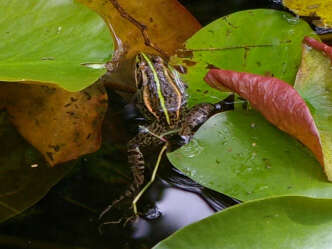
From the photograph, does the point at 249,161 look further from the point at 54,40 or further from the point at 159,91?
the point at 54,40

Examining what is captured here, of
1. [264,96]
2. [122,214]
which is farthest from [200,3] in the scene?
[122,214]

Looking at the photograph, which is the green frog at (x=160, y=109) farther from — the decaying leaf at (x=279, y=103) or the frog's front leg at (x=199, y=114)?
the decaying leaf at (x=279, y=103)

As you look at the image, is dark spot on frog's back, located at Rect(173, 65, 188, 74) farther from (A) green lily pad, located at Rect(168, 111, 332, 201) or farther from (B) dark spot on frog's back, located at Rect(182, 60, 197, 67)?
(A) green lily pad, located at Rect(168, 111, 332, 201)

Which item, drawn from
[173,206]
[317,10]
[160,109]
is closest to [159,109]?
[160,109]

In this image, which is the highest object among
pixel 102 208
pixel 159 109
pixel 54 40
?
pixel 54 40

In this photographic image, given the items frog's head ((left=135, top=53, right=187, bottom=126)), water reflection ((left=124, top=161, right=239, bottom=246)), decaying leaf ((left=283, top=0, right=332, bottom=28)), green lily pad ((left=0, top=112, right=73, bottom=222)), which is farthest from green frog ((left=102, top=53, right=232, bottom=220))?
decaying leaf ((left=283, top=0, right=332, bottom=28))

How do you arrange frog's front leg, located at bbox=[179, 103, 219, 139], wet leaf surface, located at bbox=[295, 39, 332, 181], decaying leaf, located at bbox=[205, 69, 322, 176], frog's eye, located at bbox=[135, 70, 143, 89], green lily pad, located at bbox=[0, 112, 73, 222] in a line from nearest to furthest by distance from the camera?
1. decaying leaf, located at bbox=[205, 69, 322, 176]
2. wet leaf surface, located at bbox=[295, 39, 332, 181]
3. green lily pad, located at bbox=[0, 112, 73, 222]
4. frog's front leg, located at bbox=[179, 103, 219, 139]
5. frog's eye, located at bbox=[135, 70, 143, 89]

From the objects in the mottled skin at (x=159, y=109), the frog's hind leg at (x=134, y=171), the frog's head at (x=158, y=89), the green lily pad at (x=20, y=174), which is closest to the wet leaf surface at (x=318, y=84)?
the mottled skin at (x=159, y=109)
